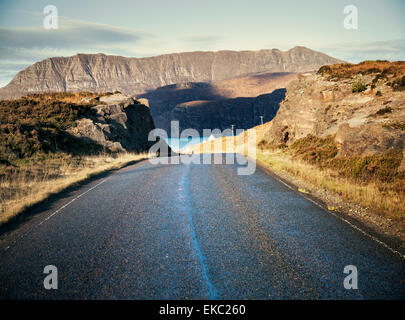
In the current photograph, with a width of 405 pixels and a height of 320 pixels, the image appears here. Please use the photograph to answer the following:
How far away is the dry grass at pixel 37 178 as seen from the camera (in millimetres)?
7305

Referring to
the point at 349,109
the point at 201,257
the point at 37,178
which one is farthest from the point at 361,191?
the point at 37,178

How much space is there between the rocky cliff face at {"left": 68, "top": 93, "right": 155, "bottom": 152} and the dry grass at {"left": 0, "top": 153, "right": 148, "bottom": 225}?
14.8 ft

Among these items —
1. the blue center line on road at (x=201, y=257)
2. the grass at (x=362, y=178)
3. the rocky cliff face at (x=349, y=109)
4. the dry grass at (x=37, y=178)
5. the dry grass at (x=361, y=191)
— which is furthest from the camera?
the rocky cliff face at (x=349, y=109)

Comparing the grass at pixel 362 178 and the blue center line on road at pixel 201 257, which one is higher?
the grass at pixel 362 178

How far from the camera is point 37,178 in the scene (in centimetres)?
1052

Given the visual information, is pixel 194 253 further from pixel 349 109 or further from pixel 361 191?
pixel 349 109

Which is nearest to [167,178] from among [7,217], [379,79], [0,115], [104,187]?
[104,187]

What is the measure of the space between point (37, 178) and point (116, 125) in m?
13.2

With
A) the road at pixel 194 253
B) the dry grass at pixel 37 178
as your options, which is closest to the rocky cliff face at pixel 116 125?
the dry grass at pixel 37 178

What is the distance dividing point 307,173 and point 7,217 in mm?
10428

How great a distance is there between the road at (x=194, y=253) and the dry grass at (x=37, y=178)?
0.91 meters

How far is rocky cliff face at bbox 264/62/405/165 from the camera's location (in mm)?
10773

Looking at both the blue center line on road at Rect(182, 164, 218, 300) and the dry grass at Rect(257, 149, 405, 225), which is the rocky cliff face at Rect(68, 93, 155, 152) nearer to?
the blue center line on road at Rect(182, 164, 218, 300)

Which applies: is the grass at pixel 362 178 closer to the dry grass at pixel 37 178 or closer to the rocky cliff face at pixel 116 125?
the dry grass at pixel 37 178
